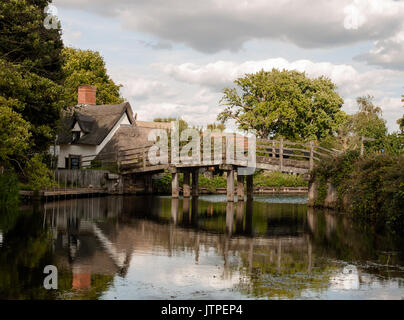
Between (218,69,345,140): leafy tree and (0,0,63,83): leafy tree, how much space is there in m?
42.2

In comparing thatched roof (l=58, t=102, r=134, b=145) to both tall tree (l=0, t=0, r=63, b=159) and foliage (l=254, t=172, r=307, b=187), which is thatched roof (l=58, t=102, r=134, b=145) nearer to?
foliage (l=254, t=172, r=307, b=187)

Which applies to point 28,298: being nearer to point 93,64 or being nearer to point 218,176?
point 218,176

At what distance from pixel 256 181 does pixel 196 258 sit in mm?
39578

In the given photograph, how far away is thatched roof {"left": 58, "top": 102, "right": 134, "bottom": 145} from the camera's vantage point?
51.3m

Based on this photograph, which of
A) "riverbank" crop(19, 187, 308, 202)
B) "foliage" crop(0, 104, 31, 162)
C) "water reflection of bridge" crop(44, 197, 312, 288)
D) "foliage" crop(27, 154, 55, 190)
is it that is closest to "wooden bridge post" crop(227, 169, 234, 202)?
"water reflection of bridge" crop(44, 197, 312, 288)

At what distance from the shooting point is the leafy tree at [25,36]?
25891mm

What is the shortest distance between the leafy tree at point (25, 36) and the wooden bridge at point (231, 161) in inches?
454

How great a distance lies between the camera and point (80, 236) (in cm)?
1803

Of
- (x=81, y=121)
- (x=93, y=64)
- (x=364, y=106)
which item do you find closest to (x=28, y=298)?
(x=81, y=121)

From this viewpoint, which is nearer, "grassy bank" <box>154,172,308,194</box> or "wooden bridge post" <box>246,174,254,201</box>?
"wooden bridge post" <box>246,174,254,201</box>

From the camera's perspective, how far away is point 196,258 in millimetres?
14242

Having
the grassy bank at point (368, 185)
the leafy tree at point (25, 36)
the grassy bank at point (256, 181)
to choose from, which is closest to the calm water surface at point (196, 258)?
the grassy bank at point (368, 185)

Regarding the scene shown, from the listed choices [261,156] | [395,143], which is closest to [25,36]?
[261,156]

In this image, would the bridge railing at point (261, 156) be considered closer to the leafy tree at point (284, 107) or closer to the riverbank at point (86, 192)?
the riverbank at point (86, 192)
